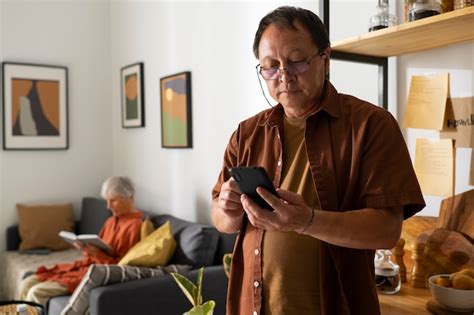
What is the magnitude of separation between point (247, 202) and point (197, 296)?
0.35m

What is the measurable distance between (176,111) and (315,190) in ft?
8.60

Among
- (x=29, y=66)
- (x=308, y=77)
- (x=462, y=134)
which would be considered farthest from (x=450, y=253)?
(x=29, y=66)

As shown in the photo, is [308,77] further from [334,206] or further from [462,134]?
[462,134]

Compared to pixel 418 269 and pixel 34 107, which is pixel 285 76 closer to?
pixel 418 269

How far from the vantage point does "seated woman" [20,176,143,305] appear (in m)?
3.07

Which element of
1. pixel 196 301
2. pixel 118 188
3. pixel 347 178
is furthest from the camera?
pixel 118 188

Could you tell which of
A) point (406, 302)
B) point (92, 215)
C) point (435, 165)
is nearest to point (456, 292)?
point (406, 302)

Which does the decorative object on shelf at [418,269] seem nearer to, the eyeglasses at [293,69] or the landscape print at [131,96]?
the eyeglasses at [293,69]

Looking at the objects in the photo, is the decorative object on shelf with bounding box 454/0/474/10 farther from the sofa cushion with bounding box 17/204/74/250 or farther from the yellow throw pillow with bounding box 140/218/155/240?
the sofa cushion with bounding box 17/204/74/250

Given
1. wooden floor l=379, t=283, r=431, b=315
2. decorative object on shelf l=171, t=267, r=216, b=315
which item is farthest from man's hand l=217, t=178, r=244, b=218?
wooden floor l=379, t=283, r=431, b=315

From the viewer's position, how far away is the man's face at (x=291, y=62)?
115 centimetres

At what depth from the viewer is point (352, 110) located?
116cm

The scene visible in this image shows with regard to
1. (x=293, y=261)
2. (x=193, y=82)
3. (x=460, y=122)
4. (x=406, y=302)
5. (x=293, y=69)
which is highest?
(x=193, y=82)

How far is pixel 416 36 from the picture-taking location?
1434 millimetres
